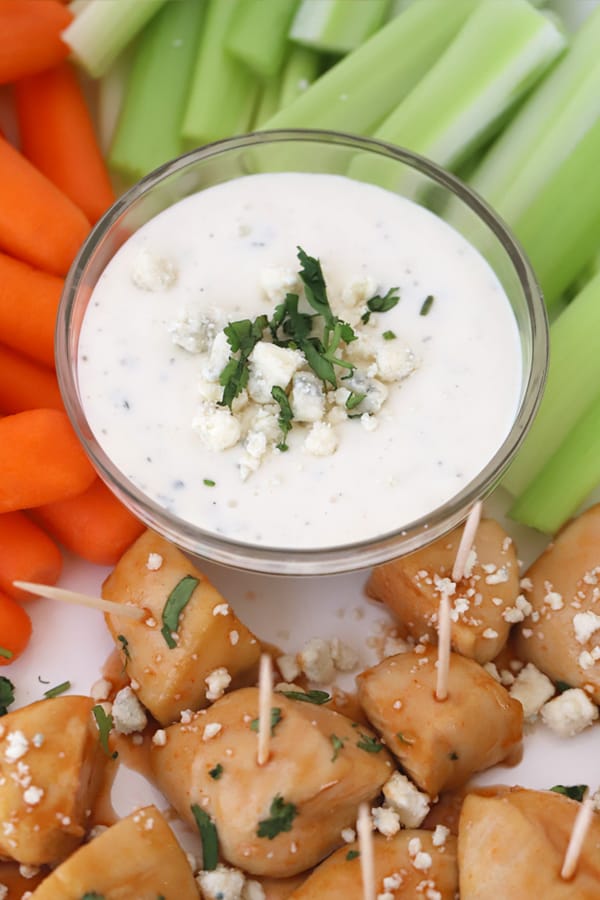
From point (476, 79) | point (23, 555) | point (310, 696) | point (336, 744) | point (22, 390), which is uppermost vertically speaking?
point (476, 79)

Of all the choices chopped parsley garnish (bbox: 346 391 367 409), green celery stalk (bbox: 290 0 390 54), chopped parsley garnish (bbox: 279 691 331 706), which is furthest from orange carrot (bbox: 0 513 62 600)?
green celery stalk (bbox: 290 0 390 54)

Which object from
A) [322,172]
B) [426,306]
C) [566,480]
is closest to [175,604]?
[426,306]

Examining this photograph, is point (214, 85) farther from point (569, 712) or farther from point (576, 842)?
point (576, 842)

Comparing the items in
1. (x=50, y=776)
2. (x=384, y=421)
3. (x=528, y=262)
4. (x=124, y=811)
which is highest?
(x=528, y=262)

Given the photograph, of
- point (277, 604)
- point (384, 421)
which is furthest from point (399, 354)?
point (277, 604)

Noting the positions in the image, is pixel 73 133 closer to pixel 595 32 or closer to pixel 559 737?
pixel 595 32

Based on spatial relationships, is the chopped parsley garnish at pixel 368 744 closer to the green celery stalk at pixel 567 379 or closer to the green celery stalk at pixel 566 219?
the green celery stalk at pixel 567 379

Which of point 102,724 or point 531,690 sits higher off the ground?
point 531,690
